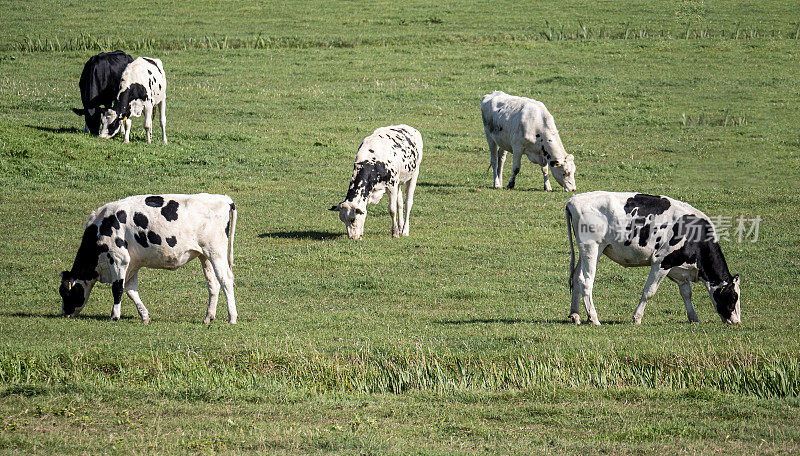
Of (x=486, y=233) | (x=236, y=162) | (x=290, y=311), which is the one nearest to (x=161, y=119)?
(x=236, y=162)

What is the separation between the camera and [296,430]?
1001 cm

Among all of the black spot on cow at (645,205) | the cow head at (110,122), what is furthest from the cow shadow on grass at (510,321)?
the cow head at (110,122)

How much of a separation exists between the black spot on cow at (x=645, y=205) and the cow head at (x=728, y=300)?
1.49 metres

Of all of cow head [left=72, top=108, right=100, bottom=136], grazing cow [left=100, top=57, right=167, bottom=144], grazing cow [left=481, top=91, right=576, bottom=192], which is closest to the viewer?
grazing cow [left=481, top=91, right=576, bottom=192]

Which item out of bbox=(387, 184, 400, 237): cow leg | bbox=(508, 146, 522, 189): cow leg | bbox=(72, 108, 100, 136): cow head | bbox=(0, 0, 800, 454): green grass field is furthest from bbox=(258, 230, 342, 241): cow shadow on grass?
bbox=(72, 108, 100, 136): cow head

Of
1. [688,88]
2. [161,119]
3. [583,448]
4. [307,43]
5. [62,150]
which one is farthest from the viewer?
[307,43]

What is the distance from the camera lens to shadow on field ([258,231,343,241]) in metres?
21.1

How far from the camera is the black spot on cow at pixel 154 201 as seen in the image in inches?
572

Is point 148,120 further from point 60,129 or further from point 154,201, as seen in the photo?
point 154,201

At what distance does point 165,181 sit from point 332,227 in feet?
19.8

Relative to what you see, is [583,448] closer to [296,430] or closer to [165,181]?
[296,430]

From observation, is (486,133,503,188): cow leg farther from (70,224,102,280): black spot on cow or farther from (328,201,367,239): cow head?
(70,224,102,280): black spot on cow

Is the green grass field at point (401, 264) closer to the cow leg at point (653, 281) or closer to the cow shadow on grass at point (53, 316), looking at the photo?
the cow shadow on grass at point (53, 316)

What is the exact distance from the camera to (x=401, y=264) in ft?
62.5
